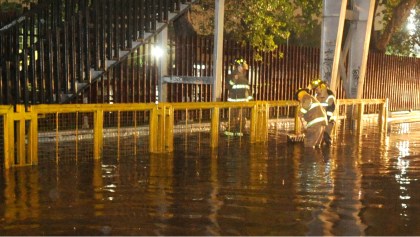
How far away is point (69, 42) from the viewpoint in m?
15.9

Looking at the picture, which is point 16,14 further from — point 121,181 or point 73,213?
point 73,213

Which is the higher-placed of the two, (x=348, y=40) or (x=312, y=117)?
(x=348, y=40)

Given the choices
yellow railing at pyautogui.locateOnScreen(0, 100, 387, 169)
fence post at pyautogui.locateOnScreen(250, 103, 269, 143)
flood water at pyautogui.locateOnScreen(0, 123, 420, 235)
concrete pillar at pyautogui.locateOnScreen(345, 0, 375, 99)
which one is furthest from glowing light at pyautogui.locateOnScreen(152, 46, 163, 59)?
flood water at pyautogui.locateOnScreen(0, 123, 420, 235)

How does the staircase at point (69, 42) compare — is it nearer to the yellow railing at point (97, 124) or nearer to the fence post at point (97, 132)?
the yellow railing at point (97, 124)

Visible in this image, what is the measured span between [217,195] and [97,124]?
3.91 m

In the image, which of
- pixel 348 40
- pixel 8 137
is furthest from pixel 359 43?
pixel 8 137

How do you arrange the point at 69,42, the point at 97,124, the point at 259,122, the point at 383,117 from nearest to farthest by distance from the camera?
the point at 97,124
the point at 259,122
the point at 69,42
the point at 383,117

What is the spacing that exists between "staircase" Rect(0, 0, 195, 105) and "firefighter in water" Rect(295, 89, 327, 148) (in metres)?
5.13

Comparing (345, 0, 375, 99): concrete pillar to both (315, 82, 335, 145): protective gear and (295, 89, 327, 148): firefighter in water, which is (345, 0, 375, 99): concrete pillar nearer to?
(315, 82, 335, 145): protective gear

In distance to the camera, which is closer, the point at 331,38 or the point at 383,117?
the point at 331,38

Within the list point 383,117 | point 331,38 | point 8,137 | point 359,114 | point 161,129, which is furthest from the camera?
point 383,117

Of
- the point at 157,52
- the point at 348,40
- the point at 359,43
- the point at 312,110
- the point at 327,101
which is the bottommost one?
the point at 312,110

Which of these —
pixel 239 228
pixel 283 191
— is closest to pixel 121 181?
pixel 283 191

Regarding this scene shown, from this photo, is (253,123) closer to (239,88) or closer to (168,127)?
(239,88)
